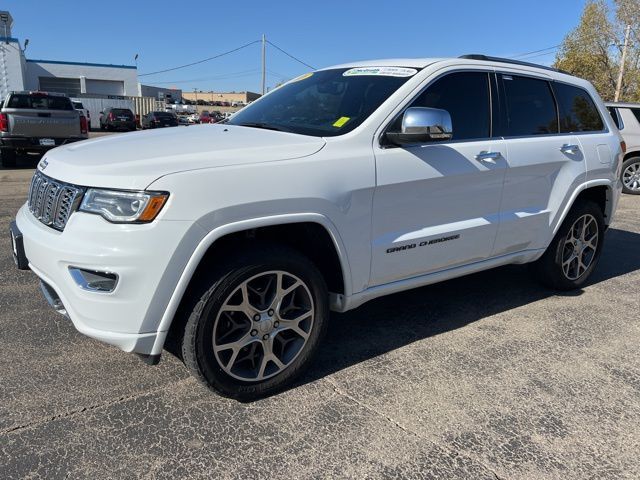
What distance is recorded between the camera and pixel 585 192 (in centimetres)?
464

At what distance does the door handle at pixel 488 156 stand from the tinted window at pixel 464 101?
0.48 ft

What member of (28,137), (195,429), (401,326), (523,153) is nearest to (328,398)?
(195,429)

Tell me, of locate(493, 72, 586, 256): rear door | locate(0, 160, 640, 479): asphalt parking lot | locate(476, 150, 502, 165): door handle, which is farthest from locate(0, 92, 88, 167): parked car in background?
locate(476, 150, 502, 165): door handle

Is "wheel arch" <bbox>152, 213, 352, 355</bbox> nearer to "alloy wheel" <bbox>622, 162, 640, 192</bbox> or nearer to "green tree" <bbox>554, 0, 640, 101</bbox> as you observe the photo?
"alloy wheel" <bbox>622, 162, 640, 192</bbox>

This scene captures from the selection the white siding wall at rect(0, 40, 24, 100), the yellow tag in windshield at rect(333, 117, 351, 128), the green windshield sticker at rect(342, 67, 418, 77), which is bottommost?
the yellow tag in windshield at rect(333, 117, 351, 128)

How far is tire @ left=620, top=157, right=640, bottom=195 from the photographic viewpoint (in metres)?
11.2

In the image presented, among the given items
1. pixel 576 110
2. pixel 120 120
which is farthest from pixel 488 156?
pixel 120 120

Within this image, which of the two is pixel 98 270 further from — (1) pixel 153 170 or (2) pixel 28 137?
(2) pixel 28 137

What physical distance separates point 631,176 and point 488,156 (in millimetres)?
9611

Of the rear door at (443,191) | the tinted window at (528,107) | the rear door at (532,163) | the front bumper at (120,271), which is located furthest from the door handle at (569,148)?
the front bumper at (120,271)

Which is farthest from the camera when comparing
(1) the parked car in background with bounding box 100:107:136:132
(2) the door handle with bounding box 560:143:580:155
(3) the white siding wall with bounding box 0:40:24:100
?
(3) the white siding wall with bounding box 0:40:24:100

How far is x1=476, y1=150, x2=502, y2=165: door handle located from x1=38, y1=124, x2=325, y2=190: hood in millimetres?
1252

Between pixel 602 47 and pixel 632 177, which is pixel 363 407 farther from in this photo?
pixel 602 47

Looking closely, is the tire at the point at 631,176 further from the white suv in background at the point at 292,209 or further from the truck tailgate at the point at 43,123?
the truck tailgate at the point at 43,123
